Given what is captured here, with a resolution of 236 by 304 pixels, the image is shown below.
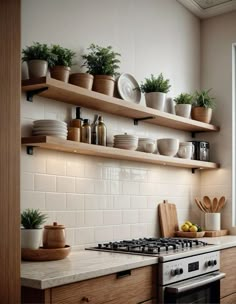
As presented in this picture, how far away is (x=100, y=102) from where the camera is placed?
3.36 metres

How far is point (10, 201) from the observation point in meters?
2.16

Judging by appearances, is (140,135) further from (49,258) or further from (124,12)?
(49,258)

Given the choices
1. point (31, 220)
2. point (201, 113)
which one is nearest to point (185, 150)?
point (201, 113)

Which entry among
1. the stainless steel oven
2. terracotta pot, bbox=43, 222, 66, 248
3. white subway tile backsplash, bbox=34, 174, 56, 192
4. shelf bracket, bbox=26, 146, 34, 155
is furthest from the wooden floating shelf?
the stainless steel oven

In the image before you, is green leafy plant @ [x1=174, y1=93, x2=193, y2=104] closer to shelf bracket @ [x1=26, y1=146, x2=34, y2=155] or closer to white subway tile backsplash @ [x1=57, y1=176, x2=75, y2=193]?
white subway tile backsplash @ [x1=57, y1=176, x2=75, y2=193]

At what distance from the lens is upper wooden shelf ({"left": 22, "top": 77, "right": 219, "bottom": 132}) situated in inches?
116

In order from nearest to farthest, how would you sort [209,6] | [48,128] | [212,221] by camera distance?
1. [48,128]
2. [212,221]
3. [209,6]

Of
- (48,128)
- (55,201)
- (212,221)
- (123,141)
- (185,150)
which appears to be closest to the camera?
(48,128)

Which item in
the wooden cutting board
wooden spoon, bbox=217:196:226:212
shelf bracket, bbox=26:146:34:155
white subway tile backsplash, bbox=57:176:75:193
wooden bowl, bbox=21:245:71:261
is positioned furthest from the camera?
wooden spoon, bbox=217:196:226:212

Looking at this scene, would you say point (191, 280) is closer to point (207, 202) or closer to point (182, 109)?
point (207, 202)

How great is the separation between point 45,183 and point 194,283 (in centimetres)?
118

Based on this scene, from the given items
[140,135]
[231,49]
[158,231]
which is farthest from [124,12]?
[158,231]

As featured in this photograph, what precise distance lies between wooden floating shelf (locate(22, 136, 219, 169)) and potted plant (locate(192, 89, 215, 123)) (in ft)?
1.47

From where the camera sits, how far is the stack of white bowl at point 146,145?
3824mm
